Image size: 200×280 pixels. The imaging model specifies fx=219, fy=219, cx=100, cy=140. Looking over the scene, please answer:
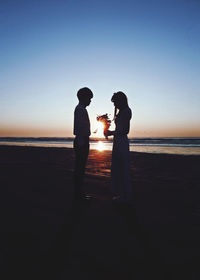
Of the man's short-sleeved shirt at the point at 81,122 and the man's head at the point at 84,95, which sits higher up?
the man's head at the point at 84,95

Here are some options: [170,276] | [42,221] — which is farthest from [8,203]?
[170,276]

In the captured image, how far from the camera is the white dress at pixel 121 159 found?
15.1 feet

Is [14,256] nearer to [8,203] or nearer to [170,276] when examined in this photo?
[170,276]

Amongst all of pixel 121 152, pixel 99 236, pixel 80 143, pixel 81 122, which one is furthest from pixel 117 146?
pixel 99 236

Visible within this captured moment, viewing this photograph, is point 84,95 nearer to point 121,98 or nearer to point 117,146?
point 121,98

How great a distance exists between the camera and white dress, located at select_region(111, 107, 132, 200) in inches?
181

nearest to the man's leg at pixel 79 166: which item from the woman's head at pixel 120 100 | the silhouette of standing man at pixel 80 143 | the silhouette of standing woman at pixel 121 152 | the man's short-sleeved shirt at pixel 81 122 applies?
the silhouette of standing man at pixel 80 143

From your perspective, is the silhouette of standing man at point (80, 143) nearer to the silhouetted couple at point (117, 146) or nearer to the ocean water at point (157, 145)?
the silhouetted couple at point (117, 146)

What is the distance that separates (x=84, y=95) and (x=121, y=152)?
61.0 inches

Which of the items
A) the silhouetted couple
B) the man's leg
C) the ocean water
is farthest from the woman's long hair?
the ocean water

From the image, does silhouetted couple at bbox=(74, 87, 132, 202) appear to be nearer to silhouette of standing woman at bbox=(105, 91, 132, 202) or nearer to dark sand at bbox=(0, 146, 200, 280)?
silhouette of standing woman at bbox=(105, 91, 132, 202)

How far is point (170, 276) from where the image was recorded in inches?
87.0

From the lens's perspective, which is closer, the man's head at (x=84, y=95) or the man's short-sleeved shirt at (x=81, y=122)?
the man's short-sleeved shirt at (x=81, y=122)

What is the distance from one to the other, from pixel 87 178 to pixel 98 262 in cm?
492
